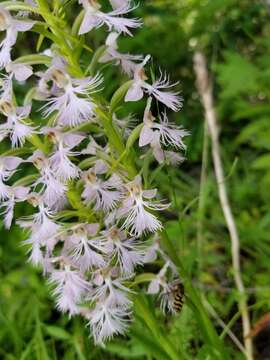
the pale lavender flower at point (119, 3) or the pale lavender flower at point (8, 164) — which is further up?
the pale lavender flower at point (119, 3)

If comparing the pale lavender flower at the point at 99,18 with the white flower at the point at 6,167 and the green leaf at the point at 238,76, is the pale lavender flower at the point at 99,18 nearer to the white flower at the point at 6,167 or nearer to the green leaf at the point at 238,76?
the white flower at the point at 6,167

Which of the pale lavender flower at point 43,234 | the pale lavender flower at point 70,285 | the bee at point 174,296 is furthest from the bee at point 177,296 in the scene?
the pale lavender flower at point 43,234

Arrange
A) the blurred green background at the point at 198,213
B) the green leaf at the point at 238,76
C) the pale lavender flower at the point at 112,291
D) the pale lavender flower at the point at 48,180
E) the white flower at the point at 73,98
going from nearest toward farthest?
the white flower at the point at 73,98 < the pale lavender flower at the point at 48,180 < the pale lavender flower at the point at 112,291 < the blurred green background at the point at 198,213 < the green leaf at the point at 238,76

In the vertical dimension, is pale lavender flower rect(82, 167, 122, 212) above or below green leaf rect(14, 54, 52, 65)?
below

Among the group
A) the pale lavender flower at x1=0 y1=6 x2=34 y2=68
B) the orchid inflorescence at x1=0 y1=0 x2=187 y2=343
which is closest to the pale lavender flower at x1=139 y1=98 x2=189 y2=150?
the orchid inflorescence at x1=0 y1=0 x2=187 y2=343

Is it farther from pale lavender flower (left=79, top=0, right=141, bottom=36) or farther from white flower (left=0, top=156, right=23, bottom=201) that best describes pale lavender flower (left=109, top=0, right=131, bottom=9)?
white flower (left=0, top=156, right=23, bottom=201)

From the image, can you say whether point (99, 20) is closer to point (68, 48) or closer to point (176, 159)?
point (68, 48)

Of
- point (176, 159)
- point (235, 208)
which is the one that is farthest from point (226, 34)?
point (176, 159)
